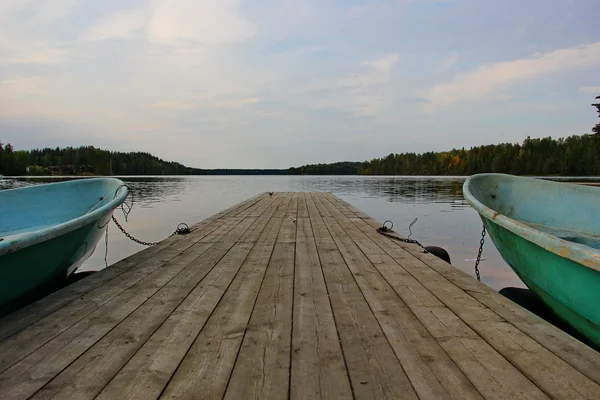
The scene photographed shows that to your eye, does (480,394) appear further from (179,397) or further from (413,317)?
(179,397)

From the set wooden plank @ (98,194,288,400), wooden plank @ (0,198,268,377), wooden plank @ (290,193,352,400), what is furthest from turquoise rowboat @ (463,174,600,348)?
wooden plank @ (0,198,268,377)

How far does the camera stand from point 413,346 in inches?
77.8

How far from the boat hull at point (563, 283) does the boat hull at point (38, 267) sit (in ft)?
→ 13.9

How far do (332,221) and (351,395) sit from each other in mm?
5898

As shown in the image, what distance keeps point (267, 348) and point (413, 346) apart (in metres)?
0.84

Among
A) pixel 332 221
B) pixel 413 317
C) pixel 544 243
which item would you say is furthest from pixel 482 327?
pixel 332 221

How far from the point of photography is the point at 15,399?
151 centimetres

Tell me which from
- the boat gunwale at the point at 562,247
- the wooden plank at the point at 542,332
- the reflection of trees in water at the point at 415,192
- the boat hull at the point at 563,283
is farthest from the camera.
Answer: the reflection of trees in water at the point at 415,192

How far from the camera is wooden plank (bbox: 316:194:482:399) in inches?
62.4

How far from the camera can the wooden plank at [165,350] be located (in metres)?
1.58

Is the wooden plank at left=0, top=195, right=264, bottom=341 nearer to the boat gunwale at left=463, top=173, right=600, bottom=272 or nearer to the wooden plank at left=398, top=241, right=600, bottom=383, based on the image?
the wooden plank at left=398, top=241, right=600, bottom=383

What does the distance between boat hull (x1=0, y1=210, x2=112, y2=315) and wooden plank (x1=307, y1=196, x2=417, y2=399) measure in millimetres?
2563

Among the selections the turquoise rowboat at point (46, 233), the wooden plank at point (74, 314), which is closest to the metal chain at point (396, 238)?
the wooden plank at point (74, 314)

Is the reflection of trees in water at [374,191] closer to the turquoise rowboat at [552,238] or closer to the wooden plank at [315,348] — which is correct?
the turquoise rowboat at [552,238]
